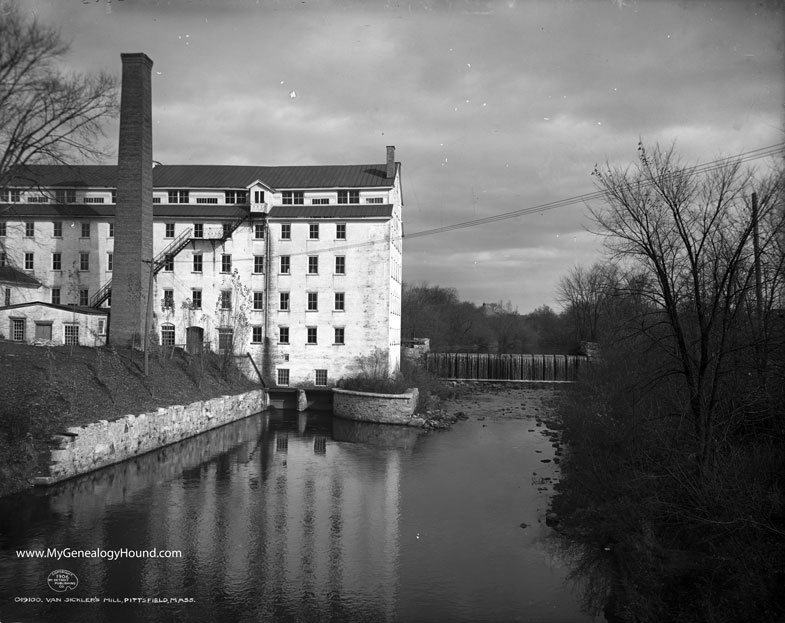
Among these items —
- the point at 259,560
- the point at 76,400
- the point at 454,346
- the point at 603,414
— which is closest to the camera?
the point at 259,560

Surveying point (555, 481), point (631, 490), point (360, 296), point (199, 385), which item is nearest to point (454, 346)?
point (360, 296)

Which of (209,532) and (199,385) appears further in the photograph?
Result: (199,385)

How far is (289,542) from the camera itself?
45.0 feet

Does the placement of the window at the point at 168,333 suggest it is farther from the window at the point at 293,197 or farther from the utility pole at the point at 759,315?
the utility pole at the point at 759,315

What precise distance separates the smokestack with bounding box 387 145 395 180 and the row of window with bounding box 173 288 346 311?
8682 mm

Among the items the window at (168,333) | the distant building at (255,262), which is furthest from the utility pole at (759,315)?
the window at (168,333)

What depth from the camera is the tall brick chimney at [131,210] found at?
3278cm

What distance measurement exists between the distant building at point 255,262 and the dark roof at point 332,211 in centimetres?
8

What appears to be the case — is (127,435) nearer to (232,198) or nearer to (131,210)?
(131,210)

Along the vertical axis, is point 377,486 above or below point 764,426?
below

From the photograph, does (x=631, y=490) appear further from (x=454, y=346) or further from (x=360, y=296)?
(x=454, y=346)

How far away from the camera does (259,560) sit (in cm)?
1251

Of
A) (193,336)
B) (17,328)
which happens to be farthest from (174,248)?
(17,328)

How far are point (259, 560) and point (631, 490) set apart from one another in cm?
879
